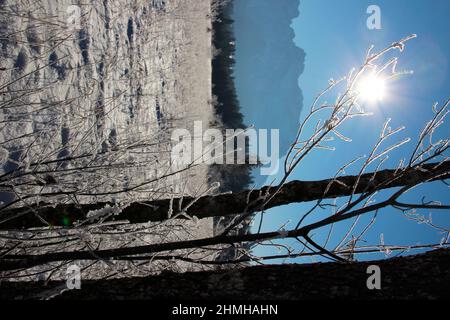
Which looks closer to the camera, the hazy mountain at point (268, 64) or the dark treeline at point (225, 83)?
the dark treeline at point (225, 83)

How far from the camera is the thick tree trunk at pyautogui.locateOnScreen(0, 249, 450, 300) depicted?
1191mm

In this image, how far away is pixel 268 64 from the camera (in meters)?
44.6

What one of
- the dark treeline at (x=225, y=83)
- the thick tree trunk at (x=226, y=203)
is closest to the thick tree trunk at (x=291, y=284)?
Answer: the thick tree trunk at (x=226, y=203)

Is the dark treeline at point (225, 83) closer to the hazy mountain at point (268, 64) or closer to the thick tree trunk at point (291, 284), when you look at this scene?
the hazy mountain at point (268, 64)

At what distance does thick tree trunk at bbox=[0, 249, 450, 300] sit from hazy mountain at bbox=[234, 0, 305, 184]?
102 ft

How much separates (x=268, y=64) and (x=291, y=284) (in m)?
44.7

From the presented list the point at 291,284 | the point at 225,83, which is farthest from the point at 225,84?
the point at 291,284

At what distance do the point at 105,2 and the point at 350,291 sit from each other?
5.85 m

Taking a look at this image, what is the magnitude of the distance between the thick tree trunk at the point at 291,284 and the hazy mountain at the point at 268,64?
31.1 m

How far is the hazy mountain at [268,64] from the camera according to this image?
34594 mm

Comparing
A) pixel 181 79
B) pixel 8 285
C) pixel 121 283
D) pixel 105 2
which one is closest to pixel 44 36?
pixel 105 2

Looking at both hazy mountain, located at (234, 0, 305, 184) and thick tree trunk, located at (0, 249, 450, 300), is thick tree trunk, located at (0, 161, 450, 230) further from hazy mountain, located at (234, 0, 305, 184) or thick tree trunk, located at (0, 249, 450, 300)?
hazy mountain, located at (234, 0, 305, 184)

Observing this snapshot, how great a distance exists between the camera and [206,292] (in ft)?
4.15

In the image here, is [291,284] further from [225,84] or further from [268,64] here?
[268,64]
